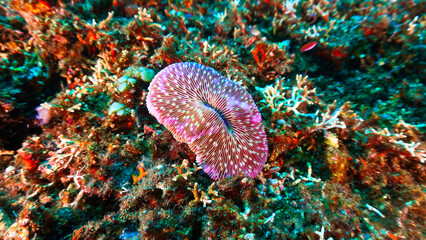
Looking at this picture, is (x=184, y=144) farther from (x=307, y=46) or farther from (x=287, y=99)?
(x=307, y=46)

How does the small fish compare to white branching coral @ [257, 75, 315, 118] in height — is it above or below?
above

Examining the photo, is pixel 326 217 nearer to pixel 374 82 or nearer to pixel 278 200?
pixel 278 200

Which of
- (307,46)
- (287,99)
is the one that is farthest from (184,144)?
(307,46)

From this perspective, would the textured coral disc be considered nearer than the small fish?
Yes

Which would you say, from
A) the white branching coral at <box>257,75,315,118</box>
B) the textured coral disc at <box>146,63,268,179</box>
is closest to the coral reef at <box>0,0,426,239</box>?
the white branching coral at <box>257,75,315,118</box>

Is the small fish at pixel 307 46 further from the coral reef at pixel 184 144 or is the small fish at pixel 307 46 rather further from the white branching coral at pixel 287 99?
the white branching coral at pixel 287 99

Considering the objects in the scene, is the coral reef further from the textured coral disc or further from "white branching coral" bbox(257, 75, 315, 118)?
the textured coral disc

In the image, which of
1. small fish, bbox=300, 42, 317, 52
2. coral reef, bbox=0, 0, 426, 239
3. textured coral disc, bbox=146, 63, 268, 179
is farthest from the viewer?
small fish, bbox=300, 42, 317, 52
